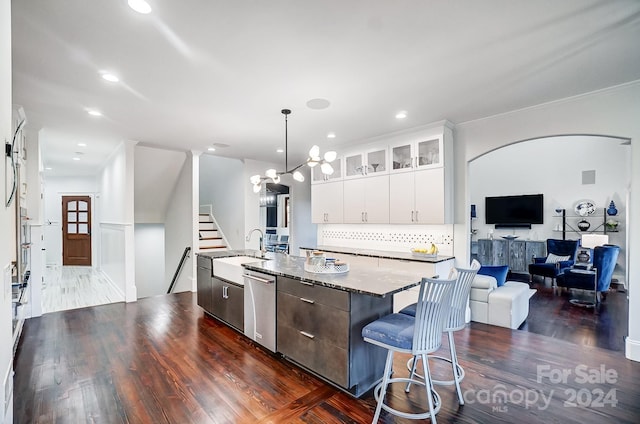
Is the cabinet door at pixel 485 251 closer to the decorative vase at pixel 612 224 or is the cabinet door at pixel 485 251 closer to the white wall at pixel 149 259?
the decorative vase at pixel 612 224

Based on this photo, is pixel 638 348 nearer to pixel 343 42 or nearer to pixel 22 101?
pixel 343 42

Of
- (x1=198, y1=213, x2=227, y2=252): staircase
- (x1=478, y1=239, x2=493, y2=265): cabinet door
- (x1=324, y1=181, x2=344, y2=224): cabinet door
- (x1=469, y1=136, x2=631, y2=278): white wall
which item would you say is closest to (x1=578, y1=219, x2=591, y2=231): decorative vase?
(x1=469, y1=136, x2=631, y2=278): white wall

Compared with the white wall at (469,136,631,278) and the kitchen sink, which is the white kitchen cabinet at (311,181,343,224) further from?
the white wall at (469,136,631,278)

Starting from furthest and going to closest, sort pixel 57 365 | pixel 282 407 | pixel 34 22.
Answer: pixel 57 365 → pixel 282 407 → pixel 34 22

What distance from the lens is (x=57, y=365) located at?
280 centimetres

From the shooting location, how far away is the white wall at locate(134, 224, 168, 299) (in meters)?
8.00

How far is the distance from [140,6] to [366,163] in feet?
12.1

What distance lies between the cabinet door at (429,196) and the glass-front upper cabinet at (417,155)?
116mm

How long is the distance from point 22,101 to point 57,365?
2.82m

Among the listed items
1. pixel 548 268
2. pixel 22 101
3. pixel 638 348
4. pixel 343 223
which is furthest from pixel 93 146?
pixel 548 268

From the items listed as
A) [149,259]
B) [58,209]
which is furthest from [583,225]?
[58,209]

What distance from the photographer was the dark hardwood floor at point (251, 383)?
2.11 m

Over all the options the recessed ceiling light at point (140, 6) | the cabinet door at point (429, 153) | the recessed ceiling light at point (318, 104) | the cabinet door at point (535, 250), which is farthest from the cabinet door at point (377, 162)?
the cabinet door at point (535, 250)

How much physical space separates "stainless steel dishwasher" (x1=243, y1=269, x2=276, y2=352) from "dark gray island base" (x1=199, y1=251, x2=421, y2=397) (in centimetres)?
9
